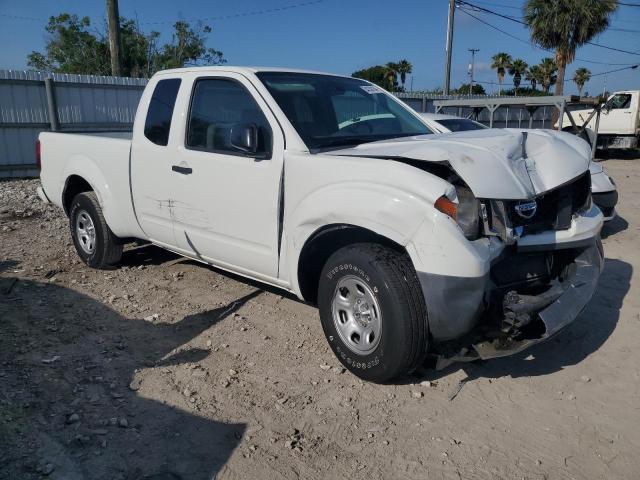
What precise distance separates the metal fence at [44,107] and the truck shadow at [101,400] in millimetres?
9035

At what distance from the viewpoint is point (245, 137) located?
12.2 ft

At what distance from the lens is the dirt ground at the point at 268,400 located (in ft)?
9.21

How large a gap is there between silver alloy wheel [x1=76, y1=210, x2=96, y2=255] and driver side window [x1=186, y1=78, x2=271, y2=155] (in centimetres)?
196

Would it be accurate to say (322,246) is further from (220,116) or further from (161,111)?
(161,111)

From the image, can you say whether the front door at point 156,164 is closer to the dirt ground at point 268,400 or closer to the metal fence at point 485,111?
the dirt ground at point 268,400

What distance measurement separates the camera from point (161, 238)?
16.5 feet

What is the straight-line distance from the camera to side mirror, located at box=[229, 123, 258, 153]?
12.2 feet

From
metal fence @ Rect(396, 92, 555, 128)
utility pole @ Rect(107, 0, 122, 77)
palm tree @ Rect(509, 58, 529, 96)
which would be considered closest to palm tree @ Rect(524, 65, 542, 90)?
palm tree @ Rect(509, 58, 529, 96)

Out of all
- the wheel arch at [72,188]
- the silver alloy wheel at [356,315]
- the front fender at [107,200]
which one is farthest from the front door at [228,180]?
the wheel arch at [72,188]

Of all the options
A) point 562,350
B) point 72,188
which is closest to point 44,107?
point 72,188

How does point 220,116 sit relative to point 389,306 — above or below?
above

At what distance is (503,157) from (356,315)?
127 cm

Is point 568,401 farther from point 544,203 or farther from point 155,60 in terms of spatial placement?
point 155,60

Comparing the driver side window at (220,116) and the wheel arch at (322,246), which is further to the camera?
the driver side window at (220,116)
